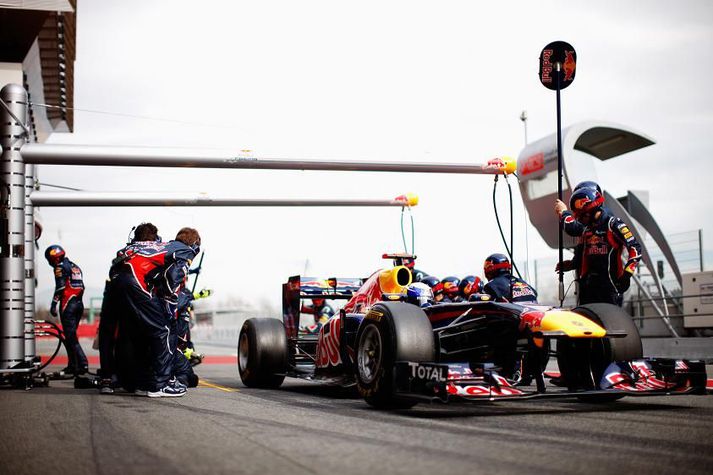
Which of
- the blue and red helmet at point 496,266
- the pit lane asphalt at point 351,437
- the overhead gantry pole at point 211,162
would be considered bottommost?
the pit lane asphalt at point 351,437

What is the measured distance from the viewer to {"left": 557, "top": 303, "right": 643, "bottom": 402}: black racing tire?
7031 mm

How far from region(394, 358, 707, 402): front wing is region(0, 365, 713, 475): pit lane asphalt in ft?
0.60

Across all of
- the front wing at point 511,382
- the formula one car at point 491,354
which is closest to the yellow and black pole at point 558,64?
the formula one car at point 491,354

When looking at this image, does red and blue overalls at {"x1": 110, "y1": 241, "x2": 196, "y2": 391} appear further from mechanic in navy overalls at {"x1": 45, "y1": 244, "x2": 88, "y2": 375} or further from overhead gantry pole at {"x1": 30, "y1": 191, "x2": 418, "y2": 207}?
overhead gantry pole at {"x1": 30, "y1": 191, "x2": 418, "y2": 207}

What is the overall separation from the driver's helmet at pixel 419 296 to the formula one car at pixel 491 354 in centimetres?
20

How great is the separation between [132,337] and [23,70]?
2390cm

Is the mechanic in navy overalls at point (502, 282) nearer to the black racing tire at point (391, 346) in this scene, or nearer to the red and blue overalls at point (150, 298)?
the black racing tire at point (391, 346)

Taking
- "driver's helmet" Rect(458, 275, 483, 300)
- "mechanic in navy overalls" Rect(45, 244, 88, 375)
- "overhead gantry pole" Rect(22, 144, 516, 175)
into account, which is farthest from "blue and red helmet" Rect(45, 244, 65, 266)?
"driver's helmet" Rect(458, 275, 483, 300)

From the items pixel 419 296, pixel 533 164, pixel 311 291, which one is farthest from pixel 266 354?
pixel 533 164

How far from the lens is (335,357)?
348 inches

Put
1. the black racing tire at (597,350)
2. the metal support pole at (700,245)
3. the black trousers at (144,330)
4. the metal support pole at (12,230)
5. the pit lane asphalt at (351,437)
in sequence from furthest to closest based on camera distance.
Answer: the metal support pole at (700,245), the metal support pole at (12,230), the black trousers at (144,330), the black racing tire at (597,350), the pit lane asphalt at (351,437)

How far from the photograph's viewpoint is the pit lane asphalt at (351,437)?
4.31m

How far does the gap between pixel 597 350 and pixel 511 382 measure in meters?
0.95

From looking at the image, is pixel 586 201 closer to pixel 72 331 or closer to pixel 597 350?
pixel 597 350
